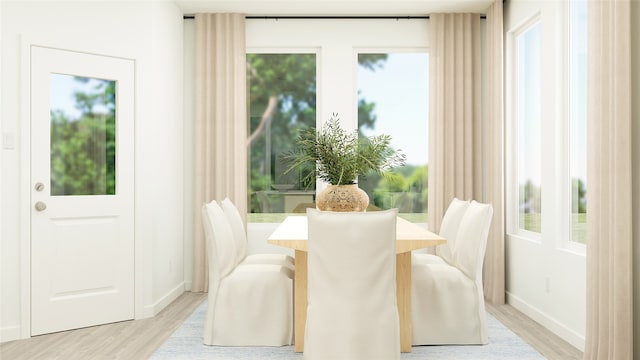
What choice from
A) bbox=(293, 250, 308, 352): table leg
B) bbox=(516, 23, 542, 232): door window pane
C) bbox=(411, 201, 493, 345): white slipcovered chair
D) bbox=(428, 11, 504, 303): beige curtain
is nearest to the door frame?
bbox=(293, 250, 308, 352): table leg

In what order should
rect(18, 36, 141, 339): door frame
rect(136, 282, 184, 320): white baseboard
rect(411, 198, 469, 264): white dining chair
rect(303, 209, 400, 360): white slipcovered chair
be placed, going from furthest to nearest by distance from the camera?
rect(136, 282, 184, 320): white baseboard, rect(411, 198, 469, 264): white dining chair, rect(18, 36, 141, 339): door frame, rect(303, 209, 400, 360): white slipcovered chair

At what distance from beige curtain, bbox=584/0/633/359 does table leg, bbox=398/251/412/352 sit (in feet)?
3.24

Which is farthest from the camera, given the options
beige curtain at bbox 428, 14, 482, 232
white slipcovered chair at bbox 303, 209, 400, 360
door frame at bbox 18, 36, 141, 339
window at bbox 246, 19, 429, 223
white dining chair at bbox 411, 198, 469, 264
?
window at bbox 246, 19, 429, 223

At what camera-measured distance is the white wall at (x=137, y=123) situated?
3385mm

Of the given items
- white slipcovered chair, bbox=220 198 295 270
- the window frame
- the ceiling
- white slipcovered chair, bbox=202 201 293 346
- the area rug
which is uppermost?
the ceiling

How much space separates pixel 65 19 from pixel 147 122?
94 centimetres

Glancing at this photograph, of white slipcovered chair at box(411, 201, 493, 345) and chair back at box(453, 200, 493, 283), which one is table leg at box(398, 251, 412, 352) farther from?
chair back at box(453, 200, 493, 283)

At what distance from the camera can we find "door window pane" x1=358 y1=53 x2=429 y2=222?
513 centimetres

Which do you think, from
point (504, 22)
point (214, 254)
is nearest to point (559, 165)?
point (504, 22)

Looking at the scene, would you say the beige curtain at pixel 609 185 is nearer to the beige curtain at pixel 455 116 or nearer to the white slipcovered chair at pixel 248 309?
the white slipcovered chair at pixel 248 309

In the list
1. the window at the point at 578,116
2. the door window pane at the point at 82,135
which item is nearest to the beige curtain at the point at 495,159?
the window at the point at 578,116

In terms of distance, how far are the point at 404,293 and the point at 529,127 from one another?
2.07m

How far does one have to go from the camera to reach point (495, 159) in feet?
14.7

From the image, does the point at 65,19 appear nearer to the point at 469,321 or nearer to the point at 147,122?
the point at 147,122
